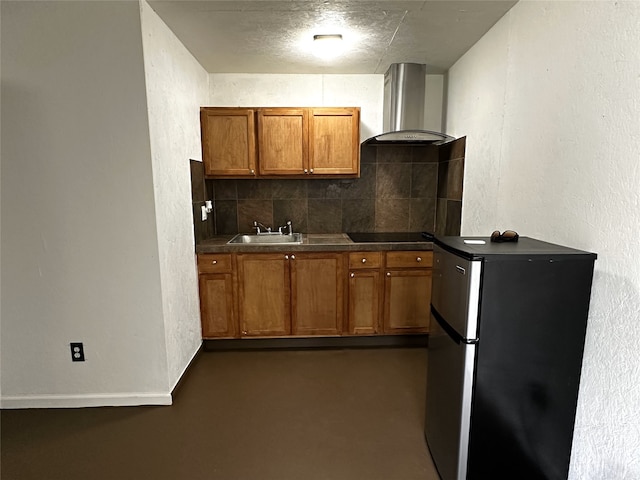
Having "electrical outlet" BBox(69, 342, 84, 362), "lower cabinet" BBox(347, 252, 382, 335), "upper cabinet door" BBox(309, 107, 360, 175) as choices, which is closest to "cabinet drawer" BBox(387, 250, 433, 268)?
"lower cabinet" BBox(347, 252, 382, 335)

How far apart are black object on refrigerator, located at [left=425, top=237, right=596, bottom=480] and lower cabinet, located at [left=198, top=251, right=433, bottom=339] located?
145cm

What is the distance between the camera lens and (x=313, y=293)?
2984 mm

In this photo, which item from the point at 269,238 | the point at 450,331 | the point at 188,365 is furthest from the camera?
the point at 269,238

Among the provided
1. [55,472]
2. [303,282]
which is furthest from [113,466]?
[303,282]

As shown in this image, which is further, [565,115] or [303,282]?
[303,282]

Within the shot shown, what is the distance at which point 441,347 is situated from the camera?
1.64 m

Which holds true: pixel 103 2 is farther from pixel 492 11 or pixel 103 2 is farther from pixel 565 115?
pixel 565 115

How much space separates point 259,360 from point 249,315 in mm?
381

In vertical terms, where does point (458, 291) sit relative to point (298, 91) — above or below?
below

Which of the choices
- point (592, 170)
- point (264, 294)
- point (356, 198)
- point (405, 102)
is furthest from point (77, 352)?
point (405, 102)

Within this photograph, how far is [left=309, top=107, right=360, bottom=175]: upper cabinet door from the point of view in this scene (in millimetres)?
3092

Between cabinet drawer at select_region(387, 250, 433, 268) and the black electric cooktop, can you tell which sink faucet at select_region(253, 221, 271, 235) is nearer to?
the black electric cooktop

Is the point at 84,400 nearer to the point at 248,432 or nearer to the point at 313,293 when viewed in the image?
the point at 248,432

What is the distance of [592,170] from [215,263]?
253cm
